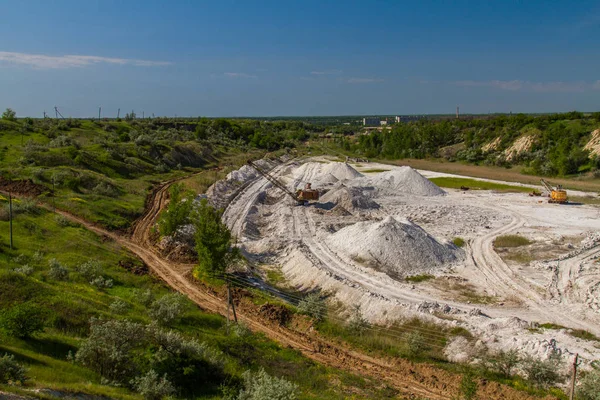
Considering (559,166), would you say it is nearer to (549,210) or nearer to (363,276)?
(549,210)

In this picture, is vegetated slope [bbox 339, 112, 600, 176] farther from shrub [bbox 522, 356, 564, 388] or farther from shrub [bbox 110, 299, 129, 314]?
shrub [bbox 110, 299, 129, 314]

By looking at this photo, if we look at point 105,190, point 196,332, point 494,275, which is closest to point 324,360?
point 196,332

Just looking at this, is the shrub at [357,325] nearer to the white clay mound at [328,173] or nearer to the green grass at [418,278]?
the green grass at [418,278]

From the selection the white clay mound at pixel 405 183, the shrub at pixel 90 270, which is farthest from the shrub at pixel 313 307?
the white clay mound at pixel 405 183

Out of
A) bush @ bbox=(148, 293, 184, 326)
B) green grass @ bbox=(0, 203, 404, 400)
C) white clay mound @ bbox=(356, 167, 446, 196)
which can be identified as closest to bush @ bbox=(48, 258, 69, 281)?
green grass @ bbox=(0, 203, 404, 400)

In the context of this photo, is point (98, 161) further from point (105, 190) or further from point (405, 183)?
point (405, 183)
